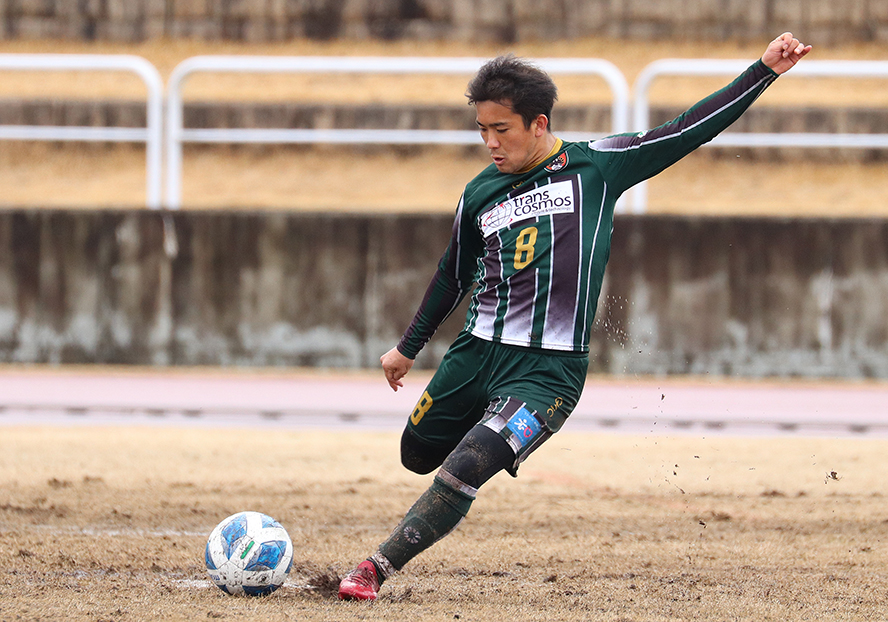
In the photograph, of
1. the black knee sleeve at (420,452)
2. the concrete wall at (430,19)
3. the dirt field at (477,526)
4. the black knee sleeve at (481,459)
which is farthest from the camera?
the concrete wall at (430,19)

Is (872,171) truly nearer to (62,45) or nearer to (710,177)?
(710,177)

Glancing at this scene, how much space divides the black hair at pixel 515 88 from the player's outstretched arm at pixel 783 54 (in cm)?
80

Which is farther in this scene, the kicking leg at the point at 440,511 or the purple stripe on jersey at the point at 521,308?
the purple stripe on jersey at the point at 521,308

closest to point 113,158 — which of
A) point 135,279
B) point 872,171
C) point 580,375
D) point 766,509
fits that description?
point 135,279

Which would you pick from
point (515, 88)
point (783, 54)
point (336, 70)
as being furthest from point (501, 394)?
point (336, 70)

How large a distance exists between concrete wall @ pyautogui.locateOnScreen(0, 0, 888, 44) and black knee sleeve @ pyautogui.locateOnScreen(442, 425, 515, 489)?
17.1m

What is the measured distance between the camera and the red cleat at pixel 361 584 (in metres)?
4.28

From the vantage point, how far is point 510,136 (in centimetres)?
447

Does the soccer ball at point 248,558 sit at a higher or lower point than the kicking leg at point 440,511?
lower

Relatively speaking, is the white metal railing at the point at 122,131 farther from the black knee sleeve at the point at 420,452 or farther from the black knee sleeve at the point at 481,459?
the black knee sleeve at the point at 481,459

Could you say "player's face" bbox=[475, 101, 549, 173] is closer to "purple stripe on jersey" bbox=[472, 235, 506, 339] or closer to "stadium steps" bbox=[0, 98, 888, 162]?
"purple stripe on jersey" bbox=[472, 235, 506, 339]

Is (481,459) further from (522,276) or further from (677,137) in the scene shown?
(677,137)

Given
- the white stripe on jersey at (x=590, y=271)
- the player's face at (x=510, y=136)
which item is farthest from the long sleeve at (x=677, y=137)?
the player's face at (x=510, y=136)

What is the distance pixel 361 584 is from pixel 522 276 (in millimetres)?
1228
